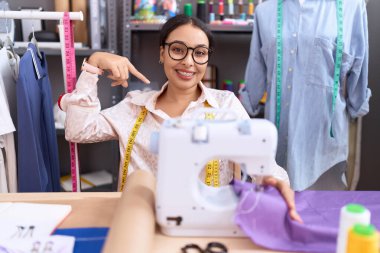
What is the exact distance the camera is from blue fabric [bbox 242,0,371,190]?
70.5 inches

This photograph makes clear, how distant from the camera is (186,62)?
1.33 m

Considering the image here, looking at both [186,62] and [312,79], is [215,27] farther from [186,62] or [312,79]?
[186,62]

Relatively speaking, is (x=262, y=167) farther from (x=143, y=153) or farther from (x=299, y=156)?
(x=299, y=156)

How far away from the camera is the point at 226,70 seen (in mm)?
2551

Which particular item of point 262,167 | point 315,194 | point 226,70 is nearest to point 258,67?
point 226,70

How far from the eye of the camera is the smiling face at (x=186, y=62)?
134 cm

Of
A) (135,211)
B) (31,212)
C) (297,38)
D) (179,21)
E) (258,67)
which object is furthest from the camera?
(258,67)

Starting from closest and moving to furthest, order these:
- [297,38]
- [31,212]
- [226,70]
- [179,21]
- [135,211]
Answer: [135,211], [31,212], [179,21], [297,38], [226,70]

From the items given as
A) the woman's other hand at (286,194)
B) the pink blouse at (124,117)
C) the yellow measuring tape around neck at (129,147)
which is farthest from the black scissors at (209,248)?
the yellow measuring tape around neck at (129,147)

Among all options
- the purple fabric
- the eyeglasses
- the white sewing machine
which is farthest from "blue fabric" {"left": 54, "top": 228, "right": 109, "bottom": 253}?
the eyeglasses

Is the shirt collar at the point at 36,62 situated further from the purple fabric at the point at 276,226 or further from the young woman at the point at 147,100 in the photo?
the purple fabric at the point at 276,226

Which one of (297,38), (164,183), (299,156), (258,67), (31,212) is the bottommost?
(299,156)

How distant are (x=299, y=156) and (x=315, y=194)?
777 millimetres

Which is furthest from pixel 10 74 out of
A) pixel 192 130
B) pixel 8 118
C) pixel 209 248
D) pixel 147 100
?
pixel 209 248
